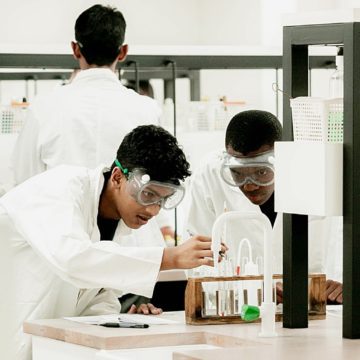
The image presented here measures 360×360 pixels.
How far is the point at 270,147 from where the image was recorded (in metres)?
3.78

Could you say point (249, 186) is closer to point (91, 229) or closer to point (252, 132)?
point (252, 132)

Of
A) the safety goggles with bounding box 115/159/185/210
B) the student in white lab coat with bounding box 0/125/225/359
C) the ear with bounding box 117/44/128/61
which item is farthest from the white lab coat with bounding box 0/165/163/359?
the ear with bounding box 117/44/128/61

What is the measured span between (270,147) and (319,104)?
997 millimetres

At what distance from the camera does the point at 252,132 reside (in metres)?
3.79

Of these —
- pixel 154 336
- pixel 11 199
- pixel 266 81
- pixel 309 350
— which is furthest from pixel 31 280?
pixel 266 81

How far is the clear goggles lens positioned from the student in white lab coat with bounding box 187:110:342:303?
14.6 inches

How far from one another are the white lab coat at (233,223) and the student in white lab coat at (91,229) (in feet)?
1.89

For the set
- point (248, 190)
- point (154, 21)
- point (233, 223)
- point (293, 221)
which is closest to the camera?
point (293, 221)

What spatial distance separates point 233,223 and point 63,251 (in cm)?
103

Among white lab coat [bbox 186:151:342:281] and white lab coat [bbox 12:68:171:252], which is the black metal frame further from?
white lab coat [bbox 12:68:171:252]

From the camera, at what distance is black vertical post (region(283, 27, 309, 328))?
9.83 ft

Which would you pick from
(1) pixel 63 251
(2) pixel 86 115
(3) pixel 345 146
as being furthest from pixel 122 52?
(3) pixel 345 146

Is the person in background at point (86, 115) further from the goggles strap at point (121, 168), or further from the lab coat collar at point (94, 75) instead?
the goggles strap at point (121, 168)

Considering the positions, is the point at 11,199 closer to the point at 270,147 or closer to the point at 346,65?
the point at 270,147
